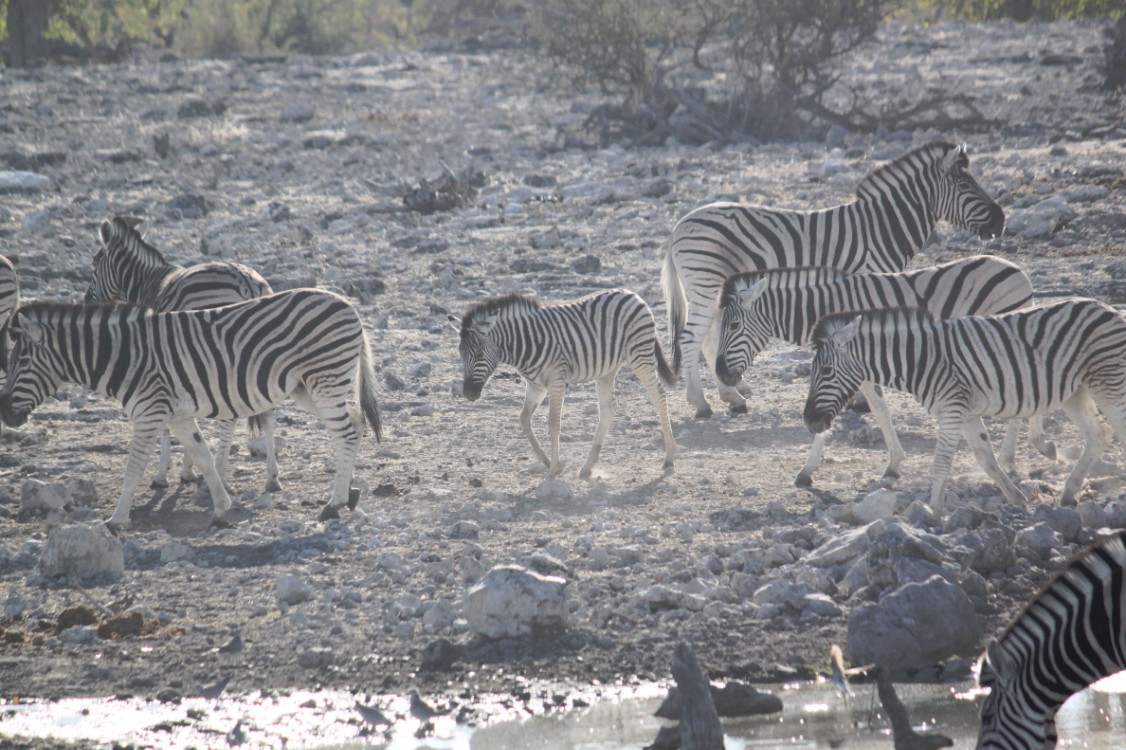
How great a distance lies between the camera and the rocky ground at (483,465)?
6145 millimetres

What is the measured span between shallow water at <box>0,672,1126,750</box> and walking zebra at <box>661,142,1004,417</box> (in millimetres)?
4757

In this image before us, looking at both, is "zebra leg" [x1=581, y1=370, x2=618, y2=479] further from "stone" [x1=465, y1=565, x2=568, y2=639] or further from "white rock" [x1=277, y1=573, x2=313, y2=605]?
"stone" [x1=465, y1=565, x2=568, y2=639]

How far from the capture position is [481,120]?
20.6 metres

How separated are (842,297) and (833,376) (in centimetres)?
→ 118

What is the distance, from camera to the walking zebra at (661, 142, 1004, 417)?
407 inches

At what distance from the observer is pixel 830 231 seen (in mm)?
10344

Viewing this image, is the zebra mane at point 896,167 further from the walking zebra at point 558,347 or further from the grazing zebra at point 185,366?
the grazing zebra at point 185,366

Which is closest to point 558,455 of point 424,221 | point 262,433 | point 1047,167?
point 262,433

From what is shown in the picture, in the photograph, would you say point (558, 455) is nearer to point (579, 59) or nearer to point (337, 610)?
point (337, 610)

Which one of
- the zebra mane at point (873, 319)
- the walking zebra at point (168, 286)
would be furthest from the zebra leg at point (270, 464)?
the zebra mane at point (873, 319)

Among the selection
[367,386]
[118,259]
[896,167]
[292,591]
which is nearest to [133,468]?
[367,386]

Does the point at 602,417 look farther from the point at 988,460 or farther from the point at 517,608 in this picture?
the point at 517,608

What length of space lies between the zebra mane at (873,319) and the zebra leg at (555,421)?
1.82 metres

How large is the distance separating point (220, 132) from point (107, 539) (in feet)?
45.5
